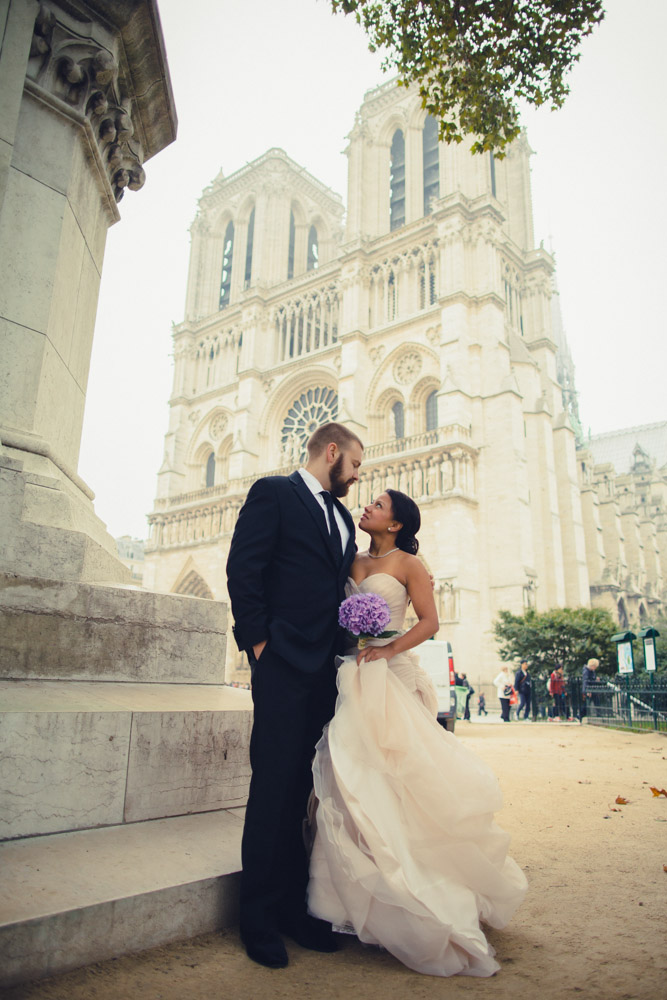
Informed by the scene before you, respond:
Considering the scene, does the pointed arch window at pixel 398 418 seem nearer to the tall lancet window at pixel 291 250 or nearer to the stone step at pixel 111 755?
the tall lancet window at pixel 291 250

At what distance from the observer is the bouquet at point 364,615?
2045mm

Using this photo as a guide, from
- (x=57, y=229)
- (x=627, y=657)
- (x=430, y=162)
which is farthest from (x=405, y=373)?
(x=57, y=229)

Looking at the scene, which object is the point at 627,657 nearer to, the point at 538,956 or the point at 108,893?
the point at 538,956

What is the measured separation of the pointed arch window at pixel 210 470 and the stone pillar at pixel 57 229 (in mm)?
27518

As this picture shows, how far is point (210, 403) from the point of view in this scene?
1210 inches

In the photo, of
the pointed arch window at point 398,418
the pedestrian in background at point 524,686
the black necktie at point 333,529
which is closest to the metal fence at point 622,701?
the pedestrian in background at point 524,686

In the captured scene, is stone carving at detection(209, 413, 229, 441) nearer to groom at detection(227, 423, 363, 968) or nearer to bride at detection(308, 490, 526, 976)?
groom at detection(227, 423, 363, 968)

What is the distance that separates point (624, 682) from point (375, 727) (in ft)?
44.0

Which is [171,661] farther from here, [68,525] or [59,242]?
[59,242]

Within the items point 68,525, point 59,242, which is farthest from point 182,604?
point 59,242

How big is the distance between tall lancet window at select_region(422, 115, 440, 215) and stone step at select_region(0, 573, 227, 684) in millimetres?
28015

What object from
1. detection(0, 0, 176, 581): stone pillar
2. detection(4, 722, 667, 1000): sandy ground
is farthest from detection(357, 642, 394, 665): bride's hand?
detection(0, 0, 176, 581): stone pillar

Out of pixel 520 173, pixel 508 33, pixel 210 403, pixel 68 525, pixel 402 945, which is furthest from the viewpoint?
pixel 210 403

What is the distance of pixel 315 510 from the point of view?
2.22 meters
